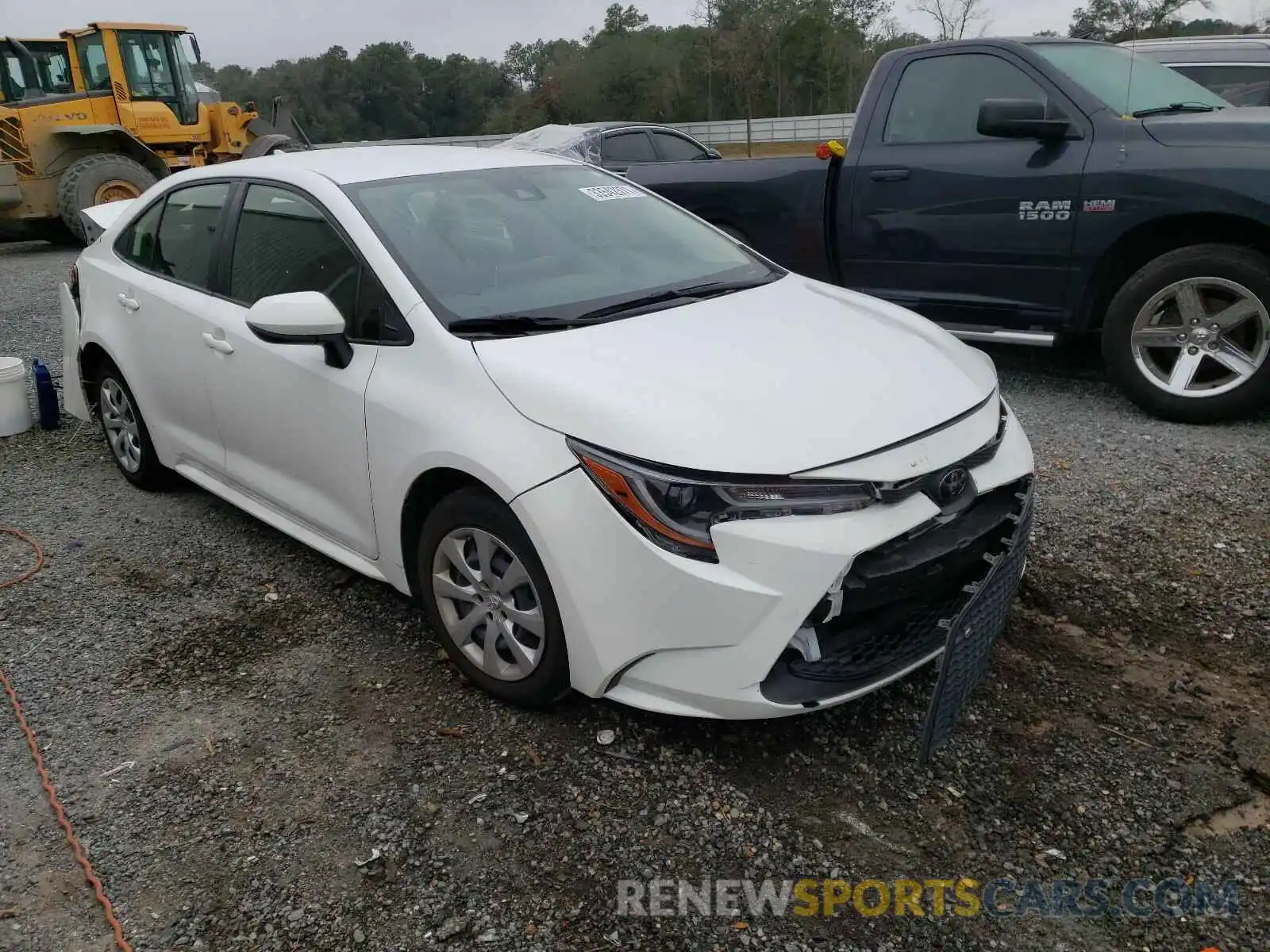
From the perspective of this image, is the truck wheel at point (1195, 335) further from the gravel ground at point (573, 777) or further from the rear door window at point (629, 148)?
the rear door window at point (629, 148)

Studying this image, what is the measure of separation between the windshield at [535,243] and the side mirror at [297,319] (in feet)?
0.92

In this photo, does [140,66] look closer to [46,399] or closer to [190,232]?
[46,399]

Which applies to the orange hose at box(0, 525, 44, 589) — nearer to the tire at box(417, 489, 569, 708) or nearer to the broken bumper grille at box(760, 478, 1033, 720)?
the tire at box(417, 489, 569, 708)

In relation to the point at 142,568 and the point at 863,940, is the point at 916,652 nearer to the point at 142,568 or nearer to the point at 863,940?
the point at 863,940

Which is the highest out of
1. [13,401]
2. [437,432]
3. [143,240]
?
[143,240]

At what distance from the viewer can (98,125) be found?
14.6 metres

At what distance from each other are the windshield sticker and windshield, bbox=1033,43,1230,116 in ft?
9.09

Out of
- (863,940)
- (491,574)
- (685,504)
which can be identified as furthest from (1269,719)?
(491,574)

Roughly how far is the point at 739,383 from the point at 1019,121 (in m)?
3.29

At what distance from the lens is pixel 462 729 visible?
299 cm

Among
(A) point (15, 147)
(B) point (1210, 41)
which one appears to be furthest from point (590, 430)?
(A) point (15, 147)

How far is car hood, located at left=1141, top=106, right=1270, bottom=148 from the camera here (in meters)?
4.73

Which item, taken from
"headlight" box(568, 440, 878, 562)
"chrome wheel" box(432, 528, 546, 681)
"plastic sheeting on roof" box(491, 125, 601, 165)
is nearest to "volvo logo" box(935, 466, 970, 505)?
"headlight" box(568, 440, 878, 562)

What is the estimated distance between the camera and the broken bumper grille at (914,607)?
255cm
